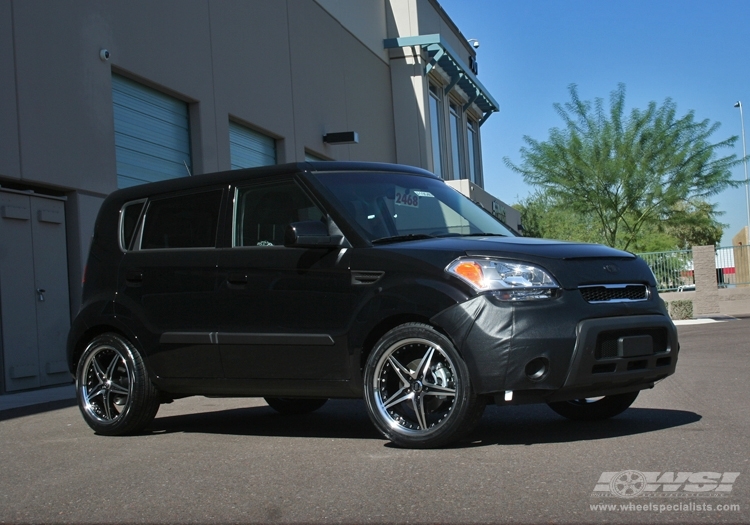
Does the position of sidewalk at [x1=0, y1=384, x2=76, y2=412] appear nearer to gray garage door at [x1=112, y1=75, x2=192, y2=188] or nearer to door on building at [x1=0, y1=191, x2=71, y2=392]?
door on building at [x1=0, y1=191, x2=71, y2=392]

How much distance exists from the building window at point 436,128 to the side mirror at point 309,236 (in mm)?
26611

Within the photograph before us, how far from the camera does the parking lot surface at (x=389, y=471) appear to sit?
431 centimetres

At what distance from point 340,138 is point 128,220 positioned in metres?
17.3

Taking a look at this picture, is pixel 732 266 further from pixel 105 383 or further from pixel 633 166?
pixel 105 383

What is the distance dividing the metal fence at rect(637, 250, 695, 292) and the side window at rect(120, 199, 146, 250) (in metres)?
26.1

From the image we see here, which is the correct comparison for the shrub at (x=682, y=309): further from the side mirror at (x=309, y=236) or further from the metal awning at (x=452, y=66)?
the side mirror at (x=309, y=236)

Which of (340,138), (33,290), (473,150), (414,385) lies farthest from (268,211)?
(473,150)

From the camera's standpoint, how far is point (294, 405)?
8.24 m

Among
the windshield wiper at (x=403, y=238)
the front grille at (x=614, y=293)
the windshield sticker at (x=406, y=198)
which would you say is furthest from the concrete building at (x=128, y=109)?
the front grille at (x=614, y=293)

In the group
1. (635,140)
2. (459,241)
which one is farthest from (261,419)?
(635,140)

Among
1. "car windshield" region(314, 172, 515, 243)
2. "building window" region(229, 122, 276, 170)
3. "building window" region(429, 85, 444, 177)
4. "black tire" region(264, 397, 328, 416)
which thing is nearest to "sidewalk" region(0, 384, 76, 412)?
"black tire" region(264, 397, 328, 416)

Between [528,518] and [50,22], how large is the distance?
39.7ft

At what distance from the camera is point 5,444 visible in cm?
734

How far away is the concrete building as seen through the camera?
13.4 metres
